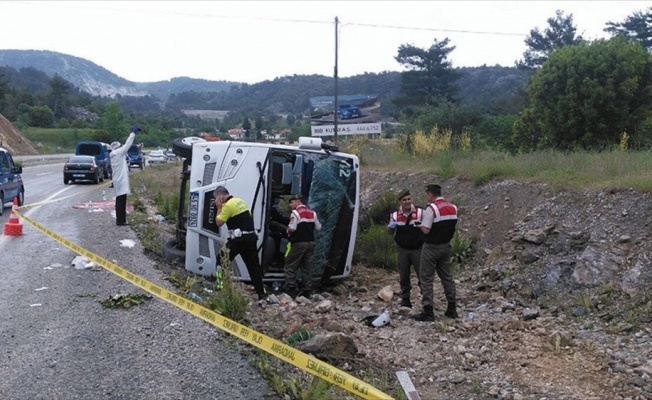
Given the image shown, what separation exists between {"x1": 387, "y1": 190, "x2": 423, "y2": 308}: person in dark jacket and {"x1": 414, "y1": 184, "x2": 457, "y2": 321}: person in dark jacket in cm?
62

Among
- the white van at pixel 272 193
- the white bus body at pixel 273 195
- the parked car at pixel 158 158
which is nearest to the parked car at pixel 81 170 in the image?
the white van at pixel 272 193

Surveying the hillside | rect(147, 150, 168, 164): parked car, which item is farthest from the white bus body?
the hillside

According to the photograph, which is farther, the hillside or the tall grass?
the hillside

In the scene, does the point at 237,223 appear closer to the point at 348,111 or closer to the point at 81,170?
the point at 81,170

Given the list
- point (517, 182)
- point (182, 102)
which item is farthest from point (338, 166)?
point (182, 102)

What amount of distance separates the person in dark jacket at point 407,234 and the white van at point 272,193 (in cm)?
124

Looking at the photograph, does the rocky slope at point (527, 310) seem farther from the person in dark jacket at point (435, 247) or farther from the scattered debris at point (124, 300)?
the scattered debris at point (124, 300)

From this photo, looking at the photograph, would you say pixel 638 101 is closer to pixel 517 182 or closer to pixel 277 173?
pixel 517 182

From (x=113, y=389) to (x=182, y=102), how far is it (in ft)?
476

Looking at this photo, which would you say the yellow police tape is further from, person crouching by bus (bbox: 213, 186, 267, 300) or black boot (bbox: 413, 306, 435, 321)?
black boot (bbox: 413, 306, 435, 321)

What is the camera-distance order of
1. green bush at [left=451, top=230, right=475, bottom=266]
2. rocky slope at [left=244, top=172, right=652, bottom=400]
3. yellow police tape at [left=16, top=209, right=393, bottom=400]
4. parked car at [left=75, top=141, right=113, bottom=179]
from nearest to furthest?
1. yellow police tape at [left=16, top=209, right=393, bottom=400]
2. rocky slope at [left=244, top=172, right=652, bottom=400]
3. green bush at [left=451, top=230, right=475, bottom=266]
4. parked car at [left=75, top=141, right=113, bottom=179]

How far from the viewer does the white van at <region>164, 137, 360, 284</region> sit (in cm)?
989

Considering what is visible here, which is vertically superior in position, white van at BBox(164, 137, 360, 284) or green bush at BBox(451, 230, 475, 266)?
white van at BBox(164, 137, 360, 284)

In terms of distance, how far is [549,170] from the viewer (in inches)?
520
